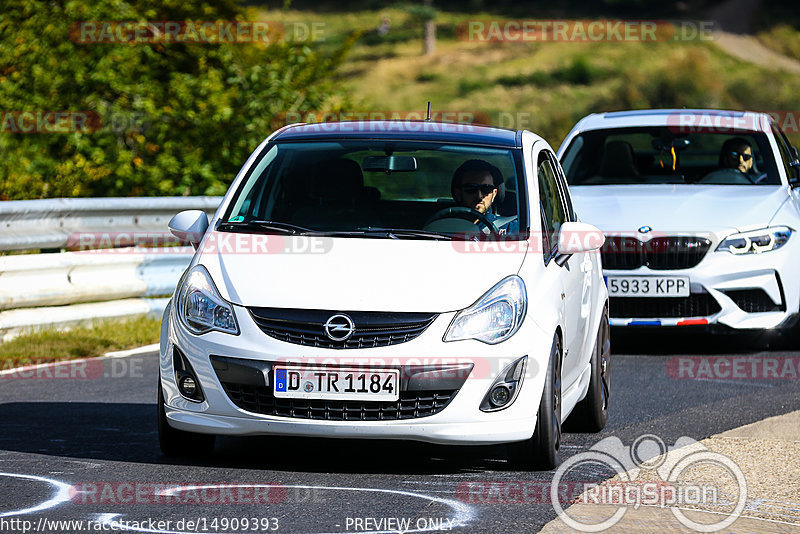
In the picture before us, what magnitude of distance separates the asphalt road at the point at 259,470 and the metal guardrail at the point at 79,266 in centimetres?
143

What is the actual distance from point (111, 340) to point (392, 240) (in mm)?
4900

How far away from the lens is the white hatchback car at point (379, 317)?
6137mm

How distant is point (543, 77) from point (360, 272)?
69.6 m

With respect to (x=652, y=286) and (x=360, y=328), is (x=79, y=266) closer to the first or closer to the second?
A: (x=652, y=286)

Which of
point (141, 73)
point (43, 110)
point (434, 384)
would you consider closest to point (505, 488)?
point (434, 384)

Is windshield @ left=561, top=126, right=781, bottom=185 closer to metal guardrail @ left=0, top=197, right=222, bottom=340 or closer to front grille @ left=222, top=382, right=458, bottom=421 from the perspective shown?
metal guardrail @ left=0, top=197, right=222, bottom=340

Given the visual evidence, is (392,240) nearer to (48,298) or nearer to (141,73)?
(48,298)

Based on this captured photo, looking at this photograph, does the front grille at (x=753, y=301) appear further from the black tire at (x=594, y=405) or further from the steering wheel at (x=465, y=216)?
the steering wheel at (x=465, y=216)

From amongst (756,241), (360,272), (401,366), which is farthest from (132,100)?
(401,366)

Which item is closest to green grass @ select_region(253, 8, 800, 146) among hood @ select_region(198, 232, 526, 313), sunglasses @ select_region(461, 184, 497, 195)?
sunglasses @ select_region(461, 184, 497, 195)

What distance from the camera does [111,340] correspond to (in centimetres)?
1107

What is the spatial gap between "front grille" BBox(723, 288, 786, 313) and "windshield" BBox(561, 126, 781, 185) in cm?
120

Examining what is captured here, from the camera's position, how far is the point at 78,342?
10.7 meters

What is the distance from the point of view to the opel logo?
611 cm
